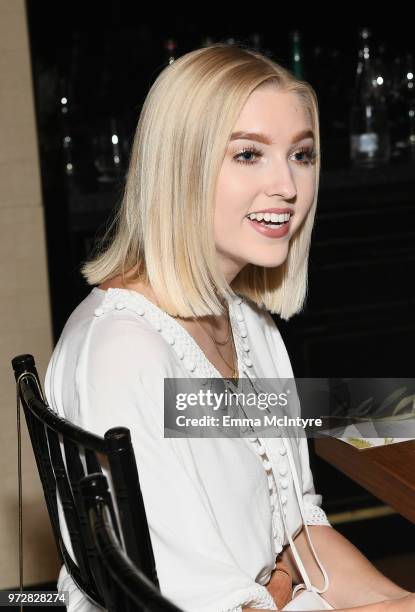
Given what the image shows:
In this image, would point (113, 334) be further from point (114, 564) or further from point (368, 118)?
point (368, 118)

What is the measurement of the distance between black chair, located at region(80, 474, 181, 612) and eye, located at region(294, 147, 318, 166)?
598mm

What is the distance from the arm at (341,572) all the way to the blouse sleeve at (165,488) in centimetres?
23

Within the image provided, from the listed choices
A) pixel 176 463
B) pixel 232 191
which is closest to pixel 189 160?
pixel 232 191

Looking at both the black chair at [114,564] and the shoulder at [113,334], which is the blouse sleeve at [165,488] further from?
the black chair at [114,564]

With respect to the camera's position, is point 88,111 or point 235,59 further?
point 88,111

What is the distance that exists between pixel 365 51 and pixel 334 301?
2.34 ft

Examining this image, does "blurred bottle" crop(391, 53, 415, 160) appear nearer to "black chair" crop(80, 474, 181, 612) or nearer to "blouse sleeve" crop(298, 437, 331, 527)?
"blouse sleeve" crop(298, 437, 331, 527)

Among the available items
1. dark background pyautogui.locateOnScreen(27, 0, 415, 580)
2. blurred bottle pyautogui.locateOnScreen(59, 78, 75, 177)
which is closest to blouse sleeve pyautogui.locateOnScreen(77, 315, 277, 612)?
dark background pyautogui.locateOnScreen(27, 0, 415, 580)

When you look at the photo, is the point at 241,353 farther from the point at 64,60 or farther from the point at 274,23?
the point at 274,23

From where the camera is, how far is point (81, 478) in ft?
3.58

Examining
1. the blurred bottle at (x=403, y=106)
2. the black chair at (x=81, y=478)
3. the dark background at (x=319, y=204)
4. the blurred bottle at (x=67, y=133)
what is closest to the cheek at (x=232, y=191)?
the black chair at (x=81, y=478)

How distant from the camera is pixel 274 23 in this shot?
3.17m

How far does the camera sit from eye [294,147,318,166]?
1.42m

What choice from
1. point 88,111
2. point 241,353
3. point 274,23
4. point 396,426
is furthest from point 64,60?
point 396,426
